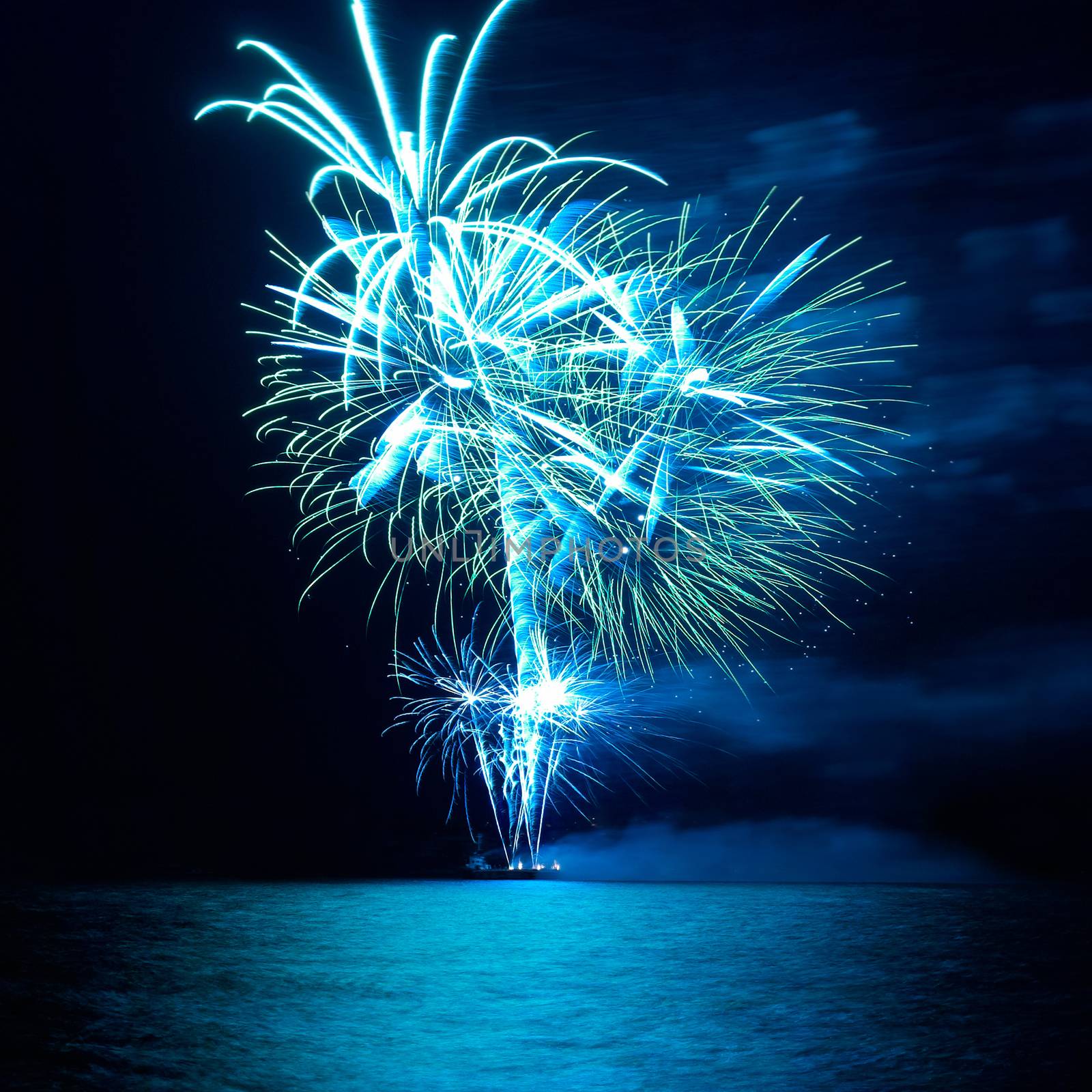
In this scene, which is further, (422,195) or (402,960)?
(422,195)

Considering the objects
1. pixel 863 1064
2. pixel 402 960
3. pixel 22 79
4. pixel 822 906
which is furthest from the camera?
pixel 22 79

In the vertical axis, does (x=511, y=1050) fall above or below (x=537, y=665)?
below

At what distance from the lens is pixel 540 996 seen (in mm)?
6332

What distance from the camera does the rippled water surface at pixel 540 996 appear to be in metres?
4.65

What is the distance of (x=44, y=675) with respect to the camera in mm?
16406

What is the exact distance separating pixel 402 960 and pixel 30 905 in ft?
17.5

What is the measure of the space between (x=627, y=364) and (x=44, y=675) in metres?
11.7

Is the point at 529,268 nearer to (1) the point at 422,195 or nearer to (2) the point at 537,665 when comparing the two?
(1) the point at 422,195

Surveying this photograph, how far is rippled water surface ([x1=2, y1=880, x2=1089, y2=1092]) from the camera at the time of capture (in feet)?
15.3

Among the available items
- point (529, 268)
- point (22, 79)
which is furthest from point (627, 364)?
point (22, 79)

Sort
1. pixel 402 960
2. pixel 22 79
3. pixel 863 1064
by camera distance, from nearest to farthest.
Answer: pixel 863 1064 → pixel 402 960 → pixel 22 79

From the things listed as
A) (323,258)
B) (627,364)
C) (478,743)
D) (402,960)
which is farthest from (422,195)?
(402,960)

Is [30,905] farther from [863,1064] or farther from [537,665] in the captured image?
[863,1064]

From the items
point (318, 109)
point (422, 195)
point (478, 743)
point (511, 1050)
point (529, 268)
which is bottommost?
point (511, 1050)
